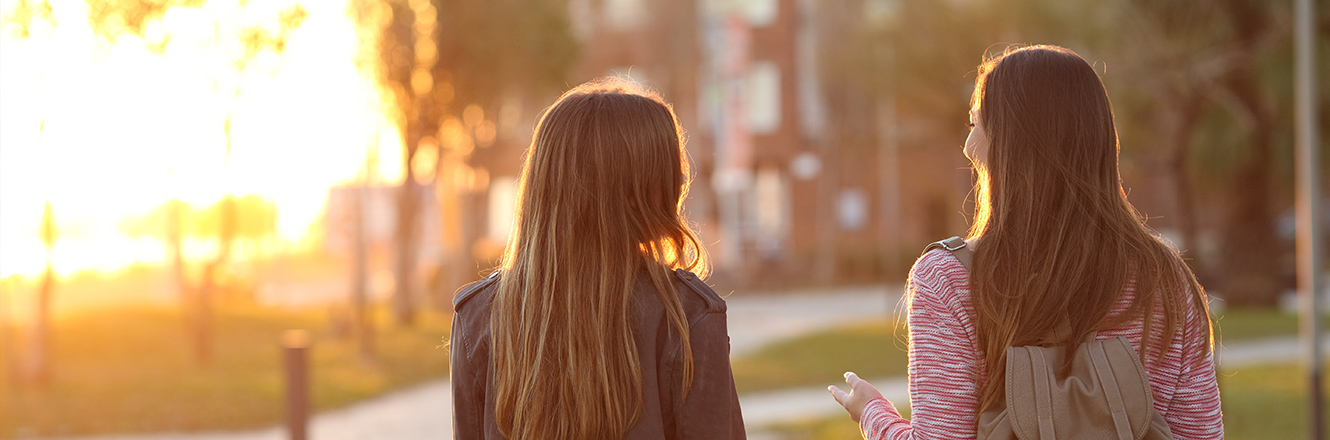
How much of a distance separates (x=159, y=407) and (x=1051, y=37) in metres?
16.8

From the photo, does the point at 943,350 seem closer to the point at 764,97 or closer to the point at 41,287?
the point at 41,287

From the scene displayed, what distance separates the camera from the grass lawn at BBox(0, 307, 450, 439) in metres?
11.2

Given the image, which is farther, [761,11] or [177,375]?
[761,11]

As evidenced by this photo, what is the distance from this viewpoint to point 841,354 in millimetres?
16438

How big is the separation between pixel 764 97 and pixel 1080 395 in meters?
40.0

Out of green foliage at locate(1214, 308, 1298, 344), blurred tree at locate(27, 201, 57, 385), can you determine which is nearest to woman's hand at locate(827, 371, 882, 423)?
blurred tree at locate(27, 201, 57, 385)

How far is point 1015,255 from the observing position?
2.13 meters

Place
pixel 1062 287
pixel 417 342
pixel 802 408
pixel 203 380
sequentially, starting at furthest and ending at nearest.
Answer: pixel 417 342 < pixel 203 380 < pixel 802 408 < pixel 1062 287

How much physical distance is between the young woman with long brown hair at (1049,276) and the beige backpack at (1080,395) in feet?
0.11

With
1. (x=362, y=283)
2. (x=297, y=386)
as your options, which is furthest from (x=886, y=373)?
(x=297, y=386)

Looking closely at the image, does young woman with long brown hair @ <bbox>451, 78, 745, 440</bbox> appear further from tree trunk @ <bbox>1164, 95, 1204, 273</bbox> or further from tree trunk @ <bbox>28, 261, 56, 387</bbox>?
tree trunk @ <bbox>1164, 95, 1204, 273</bbox>

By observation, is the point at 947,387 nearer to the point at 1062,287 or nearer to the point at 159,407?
the point at 1062,287

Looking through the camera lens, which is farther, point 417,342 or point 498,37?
point 498,37

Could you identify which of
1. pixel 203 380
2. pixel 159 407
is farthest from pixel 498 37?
pixel 159 407
